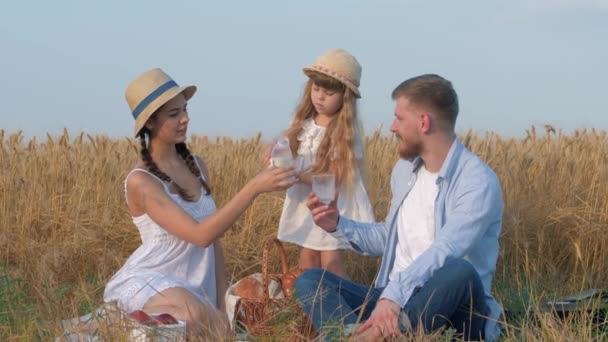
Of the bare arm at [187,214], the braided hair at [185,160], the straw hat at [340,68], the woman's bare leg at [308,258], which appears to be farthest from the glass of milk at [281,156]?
the woman's bare leg at [308,258]

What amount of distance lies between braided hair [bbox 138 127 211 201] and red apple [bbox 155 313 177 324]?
0.62 m

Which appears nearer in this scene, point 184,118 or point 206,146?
point 184,118

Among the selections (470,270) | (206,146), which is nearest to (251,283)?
(470,270)

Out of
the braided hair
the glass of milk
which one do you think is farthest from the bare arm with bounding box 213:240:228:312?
the glass of milk

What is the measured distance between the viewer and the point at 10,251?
21.6ft

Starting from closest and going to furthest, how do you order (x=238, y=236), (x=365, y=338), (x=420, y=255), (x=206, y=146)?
(x=365, y=338) → (x=420, y=255) → (x=238, y=236) → (x=206, y=146)

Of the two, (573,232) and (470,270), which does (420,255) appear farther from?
(573,232)

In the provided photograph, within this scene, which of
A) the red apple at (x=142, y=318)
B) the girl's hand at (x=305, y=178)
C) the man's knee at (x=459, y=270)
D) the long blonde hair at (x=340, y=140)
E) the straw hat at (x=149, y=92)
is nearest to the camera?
the man's knee at (x=459, y=270)

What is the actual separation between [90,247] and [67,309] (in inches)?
51.9

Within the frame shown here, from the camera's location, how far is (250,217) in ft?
20.7

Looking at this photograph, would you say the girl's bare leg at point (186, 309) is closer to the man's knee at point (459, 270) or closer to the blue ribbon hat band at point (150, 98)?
the blue ribbon hat band at point (150, 98)

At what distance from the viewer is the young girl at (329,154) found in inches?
210

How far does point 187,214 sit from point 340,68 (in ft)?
5.08

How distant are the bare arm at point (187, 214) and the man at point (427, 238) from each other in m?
0.23
